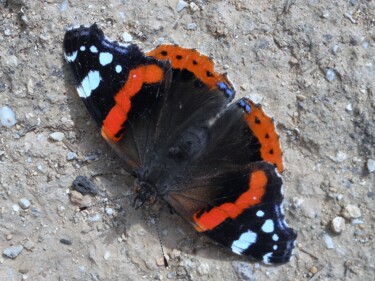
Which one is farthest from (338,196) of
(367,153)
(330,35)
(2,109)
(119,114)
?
(2,109)

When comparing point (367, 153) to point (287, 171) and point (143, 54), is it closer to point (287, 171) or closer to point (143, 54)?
point (287, 171)

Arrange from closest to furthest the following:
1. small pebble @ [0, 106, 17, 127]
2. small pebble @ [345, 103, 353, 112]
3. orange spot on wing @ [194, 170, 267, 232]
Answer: orange spot on wing @ [194, 170, 267, 232] → small pebble @ [345, 103, 353, 112] → small pebble @ [0, 106, 17, 127]

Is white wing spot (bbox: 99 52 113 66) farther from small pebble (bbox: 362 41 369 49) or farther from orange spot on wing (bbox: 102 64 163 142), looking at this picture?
small pebble (bbox: 362 41 369 49)

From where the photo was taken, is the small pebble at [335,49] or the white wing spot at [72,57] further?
the small pebble at [335,49]

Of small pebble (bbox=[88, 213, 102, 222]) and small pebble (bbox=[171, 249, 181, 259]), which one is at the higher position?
small pebble (bbox=[171, 249, 181, 259])

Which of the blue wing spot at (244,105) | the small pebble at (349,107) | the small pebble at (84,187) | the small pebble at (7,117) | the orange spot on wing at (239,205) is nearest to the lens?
the orange spot on wing at (239,205)

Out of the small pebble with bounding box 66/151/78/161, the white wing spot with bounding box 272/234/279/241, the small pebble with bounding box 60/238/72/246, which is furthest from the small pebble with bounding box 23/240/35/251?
the white wing spot with bounding box 272/234/279/241

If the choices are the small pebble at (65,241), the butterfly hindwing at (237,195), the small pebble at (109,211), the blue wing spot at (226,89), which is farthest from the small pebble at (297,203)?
the small pebble at (65,241)

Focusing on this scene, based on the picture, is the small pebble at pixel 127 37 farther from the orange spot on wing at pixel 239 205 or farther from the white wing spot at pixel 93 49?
the orange spot on wing at pixel 239 205
